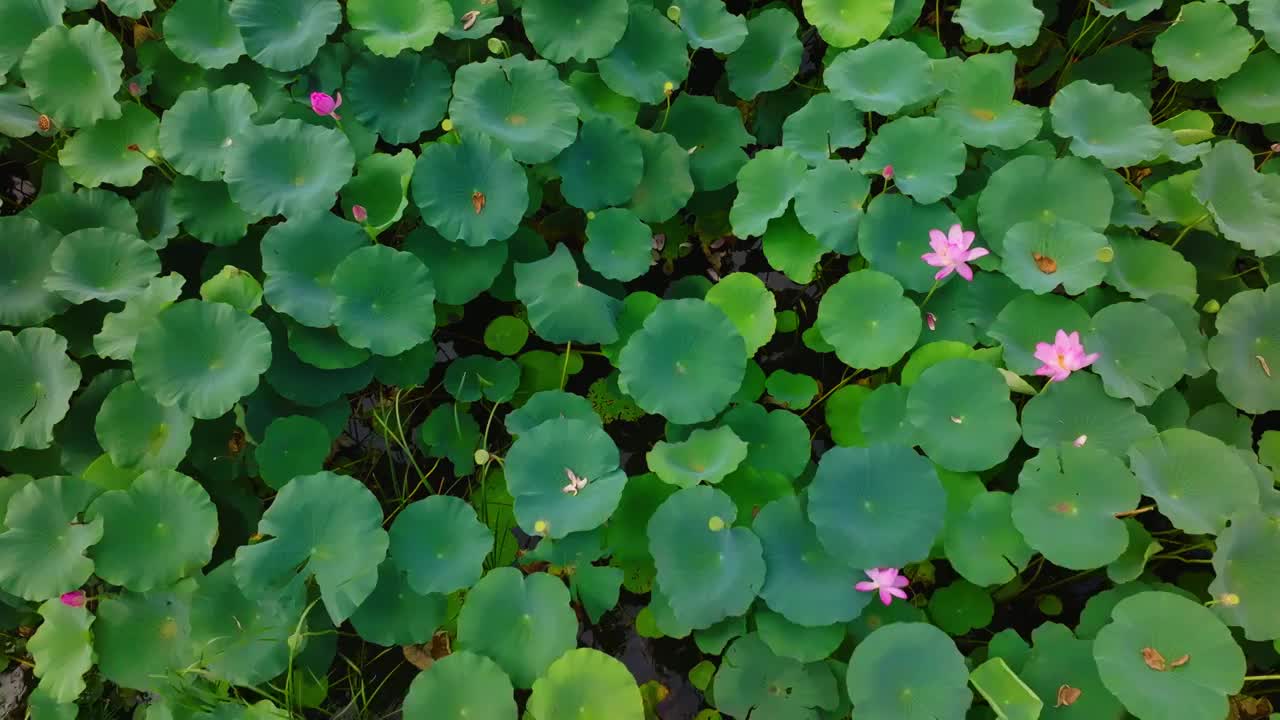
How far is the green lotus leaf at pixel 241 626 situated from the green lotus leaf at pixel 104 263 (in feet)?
2.34

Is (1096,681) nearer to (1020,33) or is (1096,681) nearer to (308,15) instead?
(1020,33)

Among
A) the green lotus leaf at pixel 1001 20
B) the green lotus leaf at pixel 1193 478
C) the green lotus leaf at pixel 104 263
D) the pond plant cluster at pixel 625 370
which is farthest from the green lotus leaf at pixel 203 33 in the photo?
the green lotus leaf at pixel 1193 478

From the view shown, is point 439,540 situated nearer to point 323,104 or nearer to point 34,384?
point 34,384

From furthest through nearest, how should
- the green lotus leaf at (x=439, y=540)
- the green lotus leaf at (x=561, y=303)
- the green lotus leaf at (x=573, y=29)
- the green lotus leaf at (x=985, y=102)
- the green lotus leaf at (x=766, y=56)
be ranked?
the green lotus leaf at (x=766, y=56) → the green lotus leaf at (x=573, y=29) → the green lotus leaf at (x=985, y=102) → the green lotus leaf at (x=561, y=303) → the green lotus leaf at (x=439, y=540)

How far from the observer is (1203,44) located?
2217 millimetres

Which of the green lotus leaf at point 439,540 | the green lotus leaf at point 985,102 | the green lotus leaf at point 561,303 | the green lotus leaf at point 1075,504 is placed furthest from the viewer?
the green lotus leaf at point 985,102

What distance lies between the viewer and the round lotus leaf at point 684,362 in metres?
1.78

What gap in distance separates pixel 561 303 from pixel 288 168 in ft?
2.45

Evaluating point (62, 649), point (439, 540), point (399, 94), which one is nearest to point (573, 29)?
point (399, 94)

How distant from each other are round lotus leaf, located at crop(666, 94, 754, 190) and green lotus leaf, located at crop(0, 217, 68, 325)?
1.58m

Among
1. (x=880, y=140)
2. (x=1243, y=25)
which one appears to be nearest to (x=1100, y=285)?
(x=880, y=140)

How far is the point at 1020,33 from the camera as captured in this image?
2.10 meters

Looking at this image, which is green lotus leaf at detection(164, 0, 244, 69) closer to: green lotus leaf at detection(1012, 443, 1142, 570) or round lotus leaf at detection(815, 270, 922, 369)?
round lotus leaf at detection(815, 270, 922, 369)

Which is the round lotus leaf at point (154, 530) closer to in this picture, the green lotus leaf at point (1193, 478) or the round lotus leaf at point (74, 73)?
the round lotus leaf at point (74, 73)
